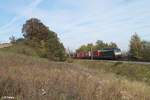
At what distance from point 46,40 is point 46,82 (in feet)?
199

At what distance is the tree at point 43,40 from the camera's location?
206ft

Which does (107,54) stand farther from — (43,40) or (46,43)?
(46,43)

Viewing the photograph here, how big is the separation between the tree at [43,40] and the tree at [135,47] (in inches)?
846

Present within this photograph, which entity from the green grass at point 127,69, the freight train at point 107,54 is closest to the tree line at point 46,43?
the freight train at point 107,54

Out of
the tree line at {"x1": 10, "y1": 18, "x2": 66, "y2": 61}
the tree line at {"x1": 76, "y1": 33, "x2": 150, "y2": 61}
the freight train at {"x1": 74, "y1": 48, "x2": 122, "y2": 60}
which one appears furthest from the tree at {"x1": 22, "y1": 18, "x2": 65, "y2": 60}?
the tree line at {"x1": 76, "y1": 33, "x2": 150, "y2": 61}

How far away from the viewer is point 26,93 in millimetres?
7316

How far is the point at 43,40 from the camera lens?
69.2 metres

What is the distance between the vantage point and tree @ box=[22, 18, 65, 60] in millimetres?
62812

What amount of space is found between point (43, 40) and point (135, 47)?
28940 millimetres

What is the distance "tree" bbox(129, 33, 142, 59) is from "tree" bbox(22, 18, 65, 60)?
21.5 meters

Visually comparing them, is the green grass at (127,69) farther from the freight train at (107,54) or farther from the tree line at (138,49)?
the tree line at (138,49)

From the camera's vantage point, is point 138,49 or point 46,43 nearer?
point 46,43

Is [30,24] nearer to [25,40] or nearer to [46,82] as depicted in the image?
[25,40]

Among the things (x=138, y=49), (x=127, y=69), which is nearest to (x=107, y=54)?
(x=138, y=49)
